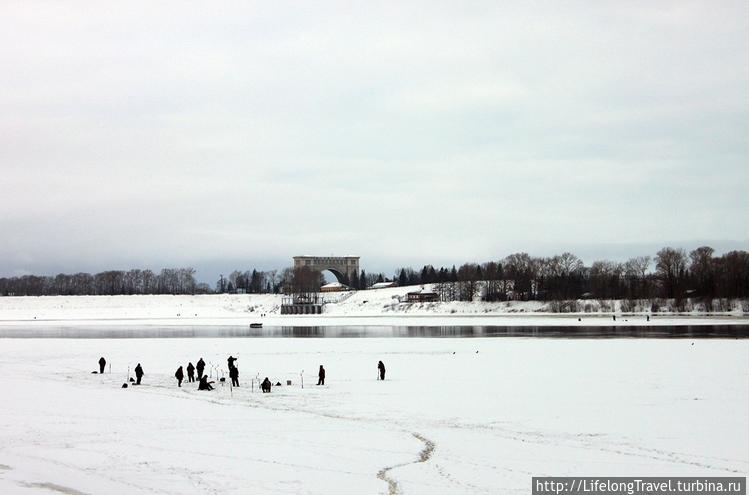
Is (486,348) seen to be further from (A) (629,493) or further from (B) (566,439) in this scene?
(A) (629,493)

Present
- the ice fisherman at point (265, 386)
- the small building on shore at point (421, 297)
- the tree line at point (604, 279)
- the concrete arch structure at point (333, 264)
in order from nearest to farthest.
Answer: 1. the ice fisherman at point (265, 386)
2. the tree line at point (604, 279)
3. the small building on shore at point (421, 297)
4. the concrete arch structure at point (333, 264)

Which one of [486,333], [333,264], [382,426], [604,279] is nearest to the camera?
[382,426]

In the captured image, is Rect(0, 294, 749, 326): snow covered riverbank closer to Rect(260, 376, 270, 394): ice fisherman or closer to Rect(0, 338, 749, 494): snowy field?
Rect(0, 338, 749, 494): snowy field

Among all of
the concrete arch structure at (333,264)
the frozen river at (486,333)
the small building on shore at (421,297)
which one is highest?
the concrete arch structure at (333,264)

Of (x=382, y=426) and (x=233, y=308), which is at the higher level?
(x=233, y=308)

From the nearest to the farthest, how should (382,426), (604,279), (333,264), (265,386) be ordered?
1. (382,426)
2. (265,386)
3. (604,279)
4. (333,264)

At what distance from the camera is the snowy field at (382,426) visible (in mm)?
14211

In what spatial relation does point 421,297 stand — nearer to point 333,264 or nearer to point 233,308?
point 233,308

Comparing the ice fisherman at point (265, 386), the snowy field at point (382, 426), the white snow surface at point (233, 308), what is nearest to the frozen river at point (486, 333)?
the snowy field at point (382, 426)

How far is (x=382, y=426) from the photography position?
Result: 19422mm

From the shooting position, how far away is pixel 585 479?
13.7m

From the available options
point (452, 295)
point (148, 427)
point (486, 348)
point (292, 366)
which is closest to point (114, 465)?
point (148, 427)

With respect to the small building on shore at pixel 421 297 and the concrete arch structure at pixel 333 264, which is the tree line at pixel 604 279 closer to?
the small building on shore at pixel 421 297

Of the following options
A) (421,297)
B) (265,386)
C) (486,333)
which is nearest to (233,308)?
(421,297)
